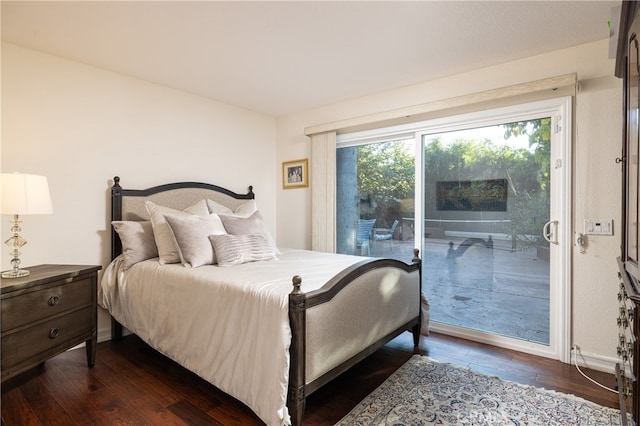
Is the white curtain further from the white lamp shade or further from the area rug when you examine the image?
the white lamp shade

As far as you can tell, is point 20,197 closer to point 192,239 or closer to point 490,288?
point 192,239

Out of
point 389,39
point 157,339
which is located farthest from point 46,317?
point 389,39

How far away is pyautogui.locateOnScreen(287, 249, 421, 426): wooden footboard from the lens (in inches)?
66.3

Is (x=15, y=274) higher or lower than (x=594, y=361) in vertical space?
higher

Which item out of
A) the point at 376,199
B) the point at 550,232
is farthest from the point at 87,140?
the point at 550,232

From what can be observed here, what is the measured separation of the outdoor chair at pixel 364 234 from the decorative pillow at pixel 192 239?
175 centimetres

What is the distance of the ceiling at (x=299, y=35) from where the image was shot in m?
2.05

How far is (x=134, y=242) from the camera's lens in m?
2.78

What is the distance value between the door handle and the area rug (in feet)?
3.72

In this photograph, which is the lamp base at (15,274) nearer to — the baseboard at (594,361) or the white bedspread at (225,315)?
the white bedspread at (225,315)

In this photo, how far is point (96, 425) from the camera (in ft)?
5.90

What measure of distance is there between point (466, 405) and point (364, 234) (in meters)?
2.12

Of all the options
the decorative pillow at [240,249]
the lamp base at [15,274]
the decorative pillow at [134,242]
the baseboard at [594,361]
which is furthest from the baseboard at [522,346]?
the lamp base at [15,274]

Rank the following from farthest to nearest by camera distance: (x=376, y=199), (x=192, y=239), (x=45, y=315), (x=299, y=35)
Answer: (x=376, y=199) < (x=192, y=239) < (x=299, y=35) < (x=45, y=315)
